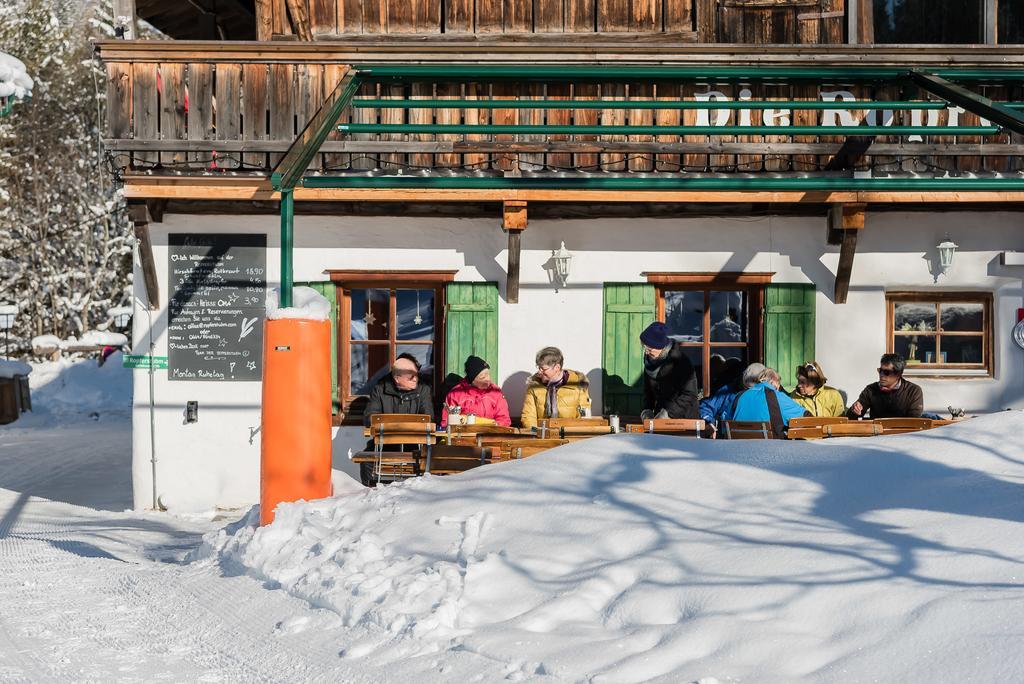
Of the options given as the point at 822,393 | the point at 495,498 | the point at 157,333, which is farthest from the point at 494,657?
the point at 157,333

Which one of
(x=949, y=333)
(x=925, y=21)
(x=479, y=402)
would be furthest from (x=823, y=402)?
(x=925, y=21)

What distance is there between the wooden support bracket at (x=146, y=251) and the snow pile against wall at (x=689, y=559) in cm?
419

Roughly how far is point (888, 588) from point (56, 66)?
36409 mm

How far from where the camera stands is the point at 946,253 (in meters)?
11.5

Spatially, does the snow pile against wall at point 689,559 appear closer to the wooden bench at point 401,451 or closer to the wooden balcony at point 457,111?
the wooden bench at point 401,451

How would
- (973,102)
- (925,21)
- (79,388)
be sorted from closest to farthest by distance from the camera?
(973,102), (925,21), (79,388)

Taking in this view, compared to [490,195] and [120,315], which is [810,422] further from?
[120,315]

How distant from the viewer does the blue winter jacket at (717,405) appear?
1036 cm

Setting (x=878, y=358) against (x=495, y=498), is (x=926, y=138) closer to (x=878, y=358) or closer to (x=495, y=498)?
(x=878, y=358)

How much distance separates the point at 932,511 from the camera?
6.02m

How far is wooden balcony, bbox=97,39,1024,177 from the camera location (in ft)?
37.0

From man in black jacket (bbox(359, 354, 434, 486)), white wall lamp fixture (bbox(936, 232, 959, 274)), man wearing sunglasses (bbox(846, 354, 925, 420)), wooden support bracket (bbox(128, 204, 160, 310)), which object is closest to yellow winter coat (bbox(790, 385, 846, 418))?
man wearing sunglasses (bbox(846, 354, 925, 420))

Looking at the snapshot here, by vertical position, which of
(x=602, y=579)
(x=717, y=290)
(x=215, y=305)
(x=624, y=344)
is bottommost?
(x=602, y=579)

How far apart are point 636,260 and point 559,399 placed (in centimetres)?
183
